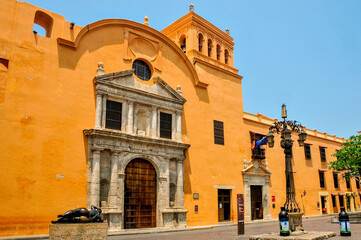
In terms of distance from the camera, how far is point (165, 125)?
1878 centimetres

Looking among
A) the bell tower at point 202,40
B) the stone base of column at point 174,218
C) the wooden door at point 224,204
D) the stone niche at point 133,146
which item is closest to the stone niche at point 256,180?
the wooden door at point 224,204

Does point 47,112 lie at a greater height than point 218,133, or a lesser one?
lesser

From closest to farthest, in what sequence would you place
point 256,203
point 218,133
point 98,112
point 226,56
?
point 98,112 → point 218,133 → point 256,203 → point 226,56

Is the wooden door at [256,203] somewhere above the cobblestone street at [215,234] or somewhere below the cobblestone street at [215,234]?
above

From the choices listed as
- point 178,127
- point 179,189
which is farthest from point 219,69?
point 179,189

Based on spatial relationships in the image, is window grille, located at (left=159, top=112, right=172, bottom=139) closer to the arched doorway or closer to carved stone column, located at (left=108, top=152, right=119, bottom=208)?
the arched doorway

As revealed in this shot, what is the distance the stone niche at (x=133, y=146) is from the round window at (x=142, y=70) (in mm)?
685

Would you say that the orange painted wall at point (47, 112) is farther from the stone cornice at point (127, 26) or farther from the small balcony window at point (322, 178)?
the small balcony window at point (322, 178)

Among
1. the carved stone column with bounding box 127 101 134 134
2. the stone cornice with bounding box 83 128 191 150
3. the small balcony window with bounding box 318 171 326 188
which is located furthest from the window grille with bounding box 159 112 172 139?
the small balcony window with bounding box 318 171 326 188

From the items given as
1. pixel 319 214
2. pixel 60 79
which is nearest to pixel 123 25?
pixel 60 79

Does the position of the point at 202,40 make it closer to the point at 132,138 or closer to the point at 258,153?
the point at 258,153

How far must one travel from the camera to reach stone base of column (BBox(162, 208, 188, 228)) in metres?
17.2

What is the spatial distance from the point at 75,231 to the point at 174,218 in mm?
9003

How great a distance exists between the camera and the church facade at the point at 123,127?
14086 millimetres
